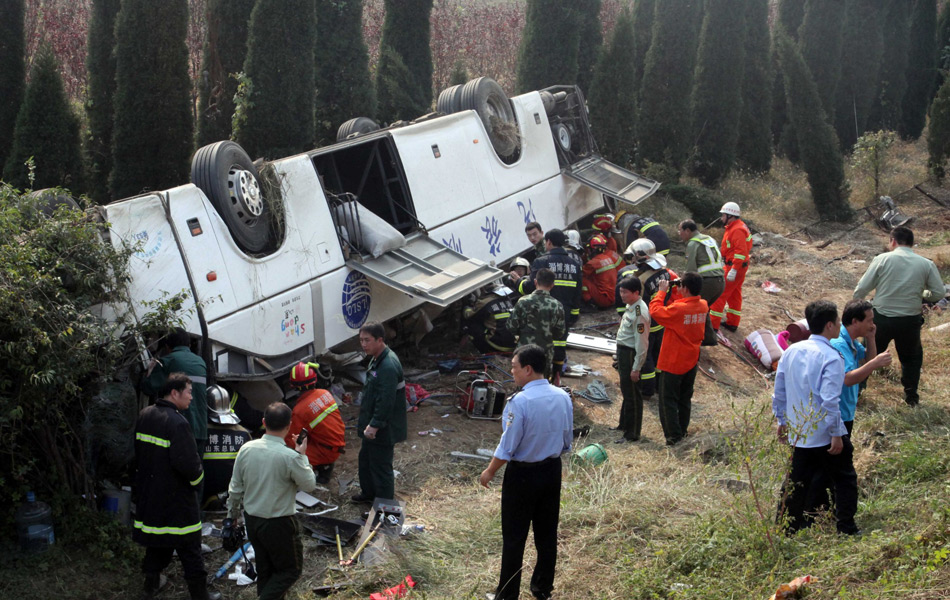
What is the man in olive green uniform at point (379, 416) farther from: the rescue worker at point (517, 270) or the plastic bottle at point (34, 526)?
the rescue worker at point (517, 270)

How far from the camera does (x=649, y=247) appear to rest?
8.68m

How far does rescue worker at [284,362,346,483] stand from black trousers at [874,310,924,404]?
459 cm

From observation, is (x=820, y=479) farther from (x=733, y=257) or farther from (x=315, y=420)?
(x=733, y=257)

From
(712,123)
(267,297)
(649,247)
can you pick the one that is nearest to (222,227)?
(267,297)

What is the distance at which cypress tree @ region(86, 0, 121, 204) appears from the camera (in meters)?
12.8

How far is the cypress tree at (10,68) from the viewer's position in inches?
467

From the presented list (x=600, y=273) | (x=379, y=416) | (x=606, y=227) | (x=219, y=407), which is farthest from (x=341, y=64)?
(x=379, y=416)

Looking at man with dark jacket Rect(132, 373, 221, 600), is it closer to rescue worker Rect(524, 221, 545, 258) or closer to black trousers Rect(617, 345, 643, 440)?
black trousers Rect(617, 345, 643, 440)

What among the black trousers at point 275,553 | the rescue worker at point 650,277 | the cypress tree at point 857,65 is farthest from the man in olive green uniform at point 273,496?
the cypress tree at point 857,65

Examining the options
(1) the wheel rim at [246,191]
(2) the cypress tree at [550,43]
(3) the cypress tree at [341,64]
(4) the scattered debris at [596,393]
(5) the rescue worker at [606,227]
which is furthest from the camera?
(2) the cypress tree at [550,43]

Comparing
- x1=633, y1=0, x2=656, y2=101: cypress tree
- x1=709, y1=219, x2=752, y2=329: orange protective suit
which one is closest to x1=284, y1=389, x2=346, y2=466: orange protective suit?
x1=709, y1=219, x2=752, y2=329: orange protective suit

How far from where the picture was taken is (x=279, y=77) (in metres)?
12.7

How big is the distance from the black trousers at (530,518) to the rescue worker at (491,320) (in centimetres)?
487

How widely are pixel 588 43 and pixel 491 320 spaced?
1170 centimetres
